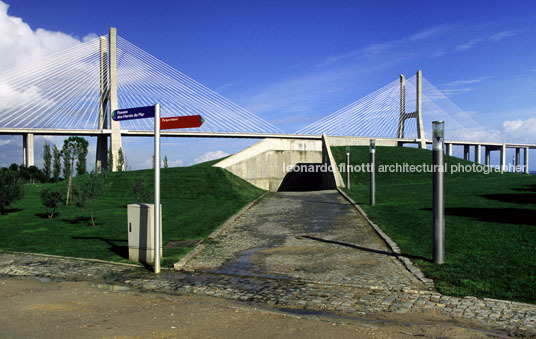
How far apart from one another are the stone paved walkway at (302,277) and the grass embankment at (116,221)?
0.99m

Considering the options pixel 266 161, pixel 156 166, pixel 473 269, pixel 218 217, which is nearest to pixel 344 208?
pixel 218 217

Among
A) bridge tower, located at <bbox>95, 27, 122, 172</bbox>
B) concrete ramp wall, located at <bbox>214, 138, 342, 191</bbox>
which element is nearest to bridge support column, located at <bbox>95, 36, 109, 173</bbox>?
bridge tower, located at <bbox>95, 27, 122, 172</bbox>

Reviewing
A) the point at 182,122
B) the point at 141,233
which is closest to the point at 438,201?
the point at 182,122

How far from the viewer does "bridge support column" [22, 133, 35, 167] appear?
50719 millimetres

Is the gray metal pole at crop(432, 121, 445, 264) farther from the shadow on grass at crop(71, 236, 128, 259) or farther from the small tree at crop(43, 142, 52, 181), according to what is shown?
the small tree at crop(43, 142, 52, 181)

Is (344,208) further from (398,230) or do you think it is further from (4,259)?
(4,259)

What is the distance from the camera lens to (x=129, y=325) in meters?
5.16

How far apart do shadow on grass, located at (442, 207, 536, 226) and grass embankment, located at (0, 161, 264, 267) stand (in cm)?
880

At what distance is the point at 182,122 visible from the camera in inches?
322

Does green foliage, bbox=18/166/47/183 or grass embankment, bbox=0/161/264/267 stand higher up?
green foliage, bbox=18/166/47/183

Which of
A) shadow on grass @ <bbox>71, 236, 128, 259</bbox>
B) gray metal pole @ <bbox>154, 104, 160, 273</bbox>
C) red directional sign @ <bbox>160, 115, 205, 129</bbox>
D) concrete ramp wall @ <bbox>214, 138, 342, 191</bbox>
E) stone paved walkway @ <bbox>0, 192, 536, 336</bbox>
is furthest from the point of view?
concrete ramp wall @ <bbox>214, 138, 342, 191</bbox>

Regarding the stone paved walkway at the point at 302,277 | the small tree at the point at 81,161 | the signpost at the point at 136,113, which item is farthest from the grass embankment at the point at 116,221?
the small tree at the point at 81,161

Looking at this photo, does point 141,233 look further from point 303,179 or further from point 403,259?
point 303,179

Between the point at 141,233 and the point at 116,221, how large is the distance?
26.7ft
